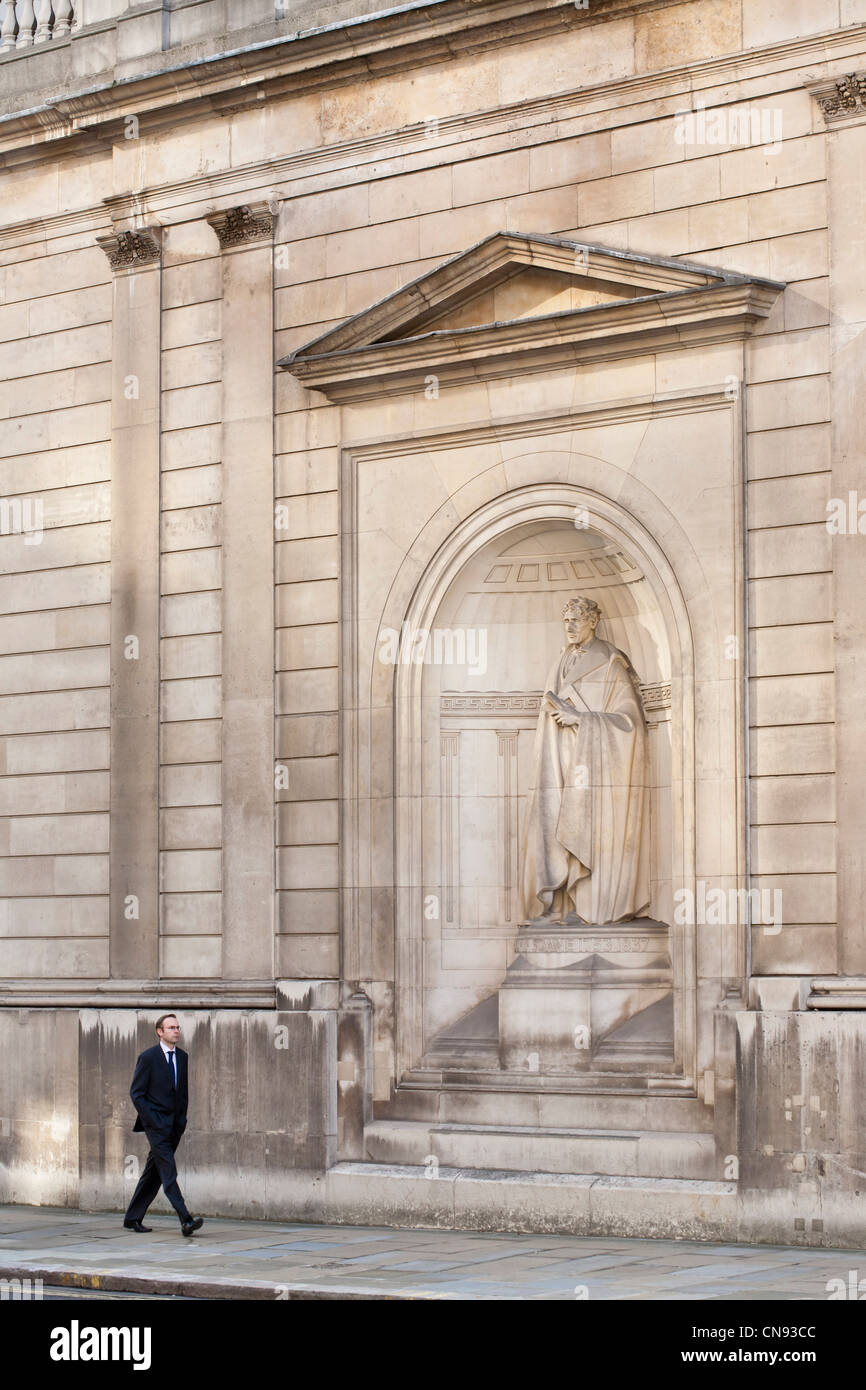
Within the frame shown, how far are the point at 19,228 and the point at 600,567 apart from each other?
25.2 ft

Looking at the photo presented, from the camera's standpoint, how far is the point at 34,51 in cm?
2216

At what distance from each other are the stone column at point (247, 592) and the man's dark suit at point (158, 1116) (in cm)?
201

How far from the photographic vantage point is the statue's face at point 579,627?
741 inches

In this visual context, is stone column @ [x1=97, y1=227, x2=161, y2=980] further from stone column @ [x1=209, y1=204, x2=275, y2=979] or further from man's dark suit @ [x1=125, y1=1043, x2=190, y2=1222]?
man's dark suit @ [x1=125, y1=1043, x2=190, y2=1222]

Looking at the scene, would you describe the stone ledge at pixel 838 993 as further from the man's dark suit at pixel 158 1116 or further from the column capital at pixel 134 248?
the column capital at pixel 134 248

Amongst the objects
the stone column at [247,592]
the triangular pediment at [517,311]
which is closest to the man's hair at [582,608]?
the triangular pediment at [517,311]

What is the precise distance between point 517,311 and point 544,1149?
7308mm

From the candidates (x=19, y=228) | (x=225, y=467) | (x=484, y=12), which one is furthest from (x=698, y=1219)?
(x=19, y=228)

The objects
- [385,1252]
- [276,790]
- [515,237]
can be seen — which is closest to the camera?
[385,1252]

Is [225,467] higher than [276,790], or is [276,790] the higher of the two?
[225,467]

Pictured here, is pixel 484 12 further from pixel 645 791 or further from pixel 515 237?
pixel 645 791

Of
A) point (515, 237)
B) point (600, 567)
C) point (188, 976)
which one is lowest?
point (188, 976)

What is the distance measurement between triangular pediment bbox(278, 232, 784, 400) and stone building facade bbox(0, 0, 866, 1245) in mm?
42

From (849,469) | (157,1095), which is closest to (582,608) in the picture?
(849,469)
